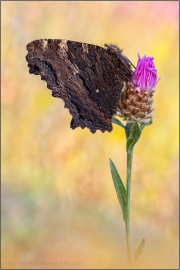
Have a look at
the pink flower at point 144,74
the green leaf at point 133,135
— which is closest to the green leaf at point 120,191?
the green leaf at point 133,135

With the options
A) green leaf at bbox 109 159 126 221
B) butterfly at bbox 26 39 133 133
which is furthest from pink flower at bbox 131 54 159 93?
green leaf at bbox 109 159 126 221

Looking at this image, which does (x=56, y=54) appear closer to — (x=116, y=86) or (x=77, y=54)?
(x=77, y=54)

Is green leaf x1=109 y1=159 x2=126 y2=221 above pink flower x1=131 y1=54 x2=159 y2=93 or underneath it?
underneath

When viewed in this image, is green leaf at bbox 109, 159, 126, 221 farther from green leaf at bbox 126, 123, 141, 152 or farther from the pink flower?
the pink flower

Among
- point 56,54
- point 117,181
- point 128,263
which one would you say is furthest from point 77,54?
point 128,263

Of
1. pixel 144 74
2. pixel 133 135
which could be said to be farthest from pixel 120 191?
pixel 144 74

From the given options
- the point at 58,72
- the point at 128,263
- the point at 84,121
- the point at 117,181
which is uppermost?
the point at 58,72
